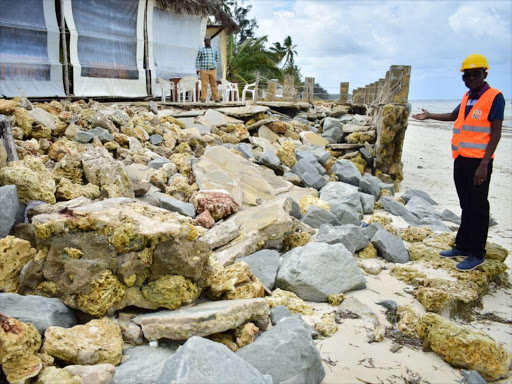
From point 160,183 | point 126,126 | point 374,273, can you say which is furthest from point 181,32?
point 374,273

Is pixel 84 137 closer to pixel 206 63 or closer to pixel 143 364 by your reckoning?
pixel 143 364

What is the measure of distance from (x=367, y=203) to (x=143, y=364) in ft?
16.7

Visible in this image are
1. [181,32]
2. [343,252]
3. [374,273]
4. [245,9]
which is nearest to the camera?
[343,252]

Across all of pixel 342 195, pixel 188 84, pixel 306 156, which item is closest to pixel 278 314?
pixel 342 195

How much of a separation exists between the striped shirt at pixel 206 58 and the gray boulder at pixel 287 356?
9717 millimetres

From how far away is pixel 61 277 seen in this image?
8.07ft

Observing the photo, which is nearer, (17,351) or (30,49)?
(17,351)

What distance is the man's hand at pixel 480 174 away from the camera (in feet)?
13.0

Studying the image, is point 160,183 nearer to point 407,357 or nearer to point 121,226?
point 121,226

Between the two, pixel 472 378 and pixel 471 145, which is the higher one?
pixel 471 145

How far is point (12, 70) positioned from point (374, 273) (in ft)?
28.0

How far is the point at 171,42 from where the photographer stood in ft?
42.3

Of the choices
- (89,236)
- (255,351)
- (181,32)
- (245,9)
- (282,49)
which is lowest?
(255,351)

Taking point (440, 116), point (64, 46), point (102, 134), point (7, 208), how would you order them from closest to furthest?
point (7, 208) → point (440, 116) → point (102, 134) → point (64, 46)
